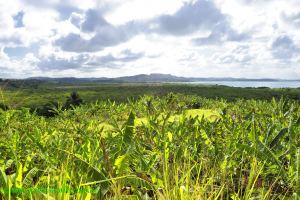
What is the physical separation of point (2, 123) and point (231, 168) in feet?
14.1

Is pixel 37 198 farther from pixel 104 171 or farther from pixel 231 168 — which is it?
pixel 231 168

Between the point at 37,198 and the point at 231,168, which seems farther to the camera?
the point at 231,168

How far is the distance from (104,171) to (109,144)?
697 millimetres

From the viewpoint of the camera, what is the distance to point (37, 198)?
82.5 inches

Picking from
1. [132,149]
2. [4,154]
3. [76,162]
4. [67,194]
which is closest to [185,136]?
[132,149]

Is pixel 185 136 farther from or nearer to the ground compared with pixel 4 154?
farther from the ground

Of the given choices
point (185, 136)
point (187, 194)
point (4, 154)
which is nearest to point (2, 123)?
point (4, 154)

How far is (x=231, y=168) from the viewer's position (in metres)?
2.74

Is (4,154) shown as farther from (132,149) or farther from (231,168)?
(231,168)

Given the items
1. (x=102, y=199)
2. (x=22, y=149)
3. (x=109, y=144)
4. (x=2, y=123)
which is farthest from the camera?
(x=2, y=123)

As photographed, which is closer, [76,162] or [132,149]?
[132,149]

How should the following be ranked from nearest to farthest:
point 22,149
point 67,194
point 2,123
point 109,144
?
1. point 67,194
2. point 109,144
3. point 22,149
4. point 2,123

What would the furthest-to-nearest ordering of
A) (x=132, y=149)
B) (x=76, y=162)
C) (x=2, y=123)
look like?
(x=2, y=123), (x=76, y=162), (x=132, y=149)

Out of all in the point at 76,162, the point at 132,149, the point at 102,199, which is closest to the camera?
the point at 102,199
